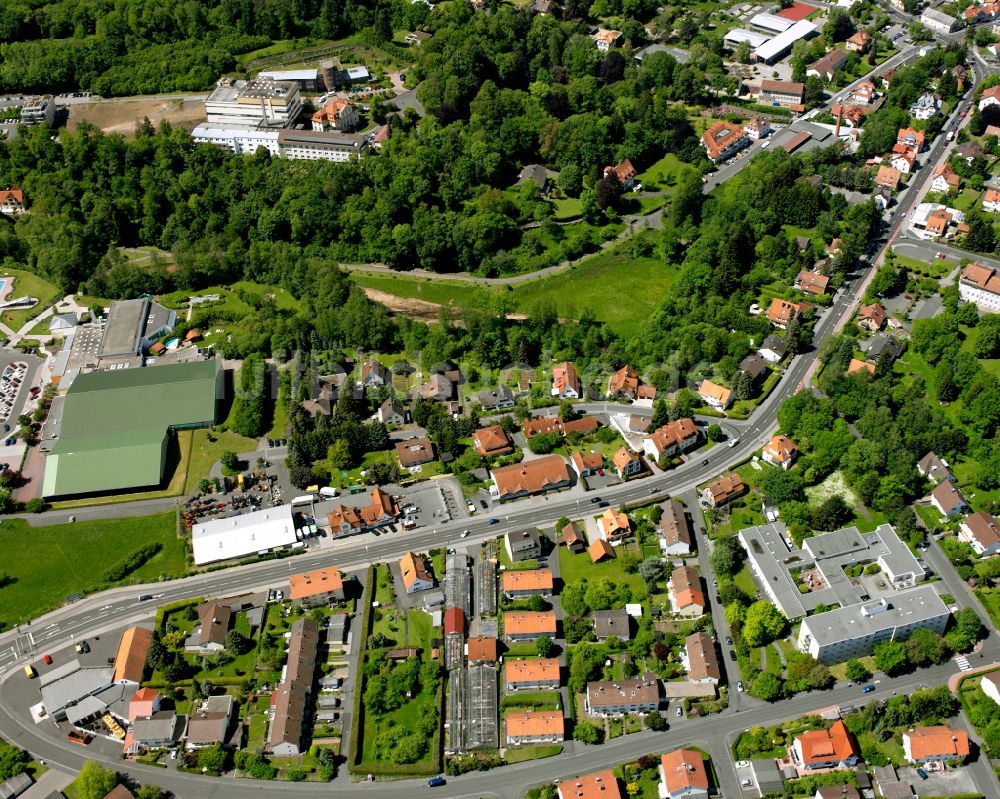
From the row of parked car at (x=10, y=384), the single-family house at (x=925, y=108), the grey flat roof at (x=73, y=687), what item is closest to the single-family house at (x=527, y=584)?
the grey flat roof at (x=73, y=687)

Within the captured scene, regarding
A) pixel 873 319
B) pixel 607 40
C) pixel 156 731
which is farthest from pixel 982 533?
pixel 607 40

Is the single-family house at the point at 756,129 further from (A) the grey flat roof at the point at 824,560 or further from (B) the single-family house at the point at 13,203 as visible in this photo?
(B) the single-family house at the point at 13,203

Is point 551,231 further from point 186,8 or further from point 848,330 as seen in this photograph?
point 186,8

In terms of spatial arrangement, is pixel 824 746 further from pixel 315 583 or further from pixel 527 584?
pixel 315 583

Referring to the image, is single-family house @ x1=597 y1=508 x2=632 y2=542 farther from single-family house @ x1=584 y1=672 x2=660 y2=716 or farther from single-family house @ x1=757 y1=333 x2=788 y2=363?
single-family house @ x1=757 y1=333 x2=788 y2=363

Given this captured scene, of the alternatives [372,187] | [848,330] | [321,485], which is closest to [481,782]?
[321,485]

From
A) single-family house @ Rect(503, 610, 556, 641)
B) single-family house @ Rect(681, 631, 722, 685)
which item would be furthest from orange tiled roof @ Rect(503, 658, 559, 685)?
single-family house @ Rect(681, 631, 722, 685)
